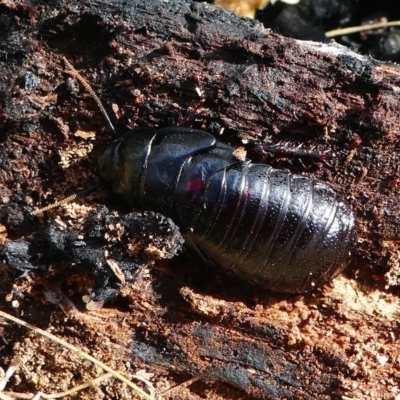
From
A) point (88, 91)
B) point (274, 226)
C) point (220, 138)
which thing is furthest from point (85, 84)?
point (274, 226)

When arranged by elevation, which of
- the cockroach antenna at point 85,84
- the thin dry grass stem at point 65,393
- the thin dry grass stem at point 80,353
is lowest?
the thin dry grass stem at point 65,393

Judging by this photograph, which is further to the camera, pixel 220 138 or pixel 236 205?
pixel 220 138

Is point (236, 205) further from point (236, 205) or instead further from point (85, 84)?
point (85, 84)

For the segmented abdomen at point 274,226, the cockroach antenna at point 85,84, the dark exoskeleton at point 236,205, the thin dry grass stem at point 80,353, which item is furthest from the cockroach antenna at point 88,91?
the segmented abdomen at point 274,226

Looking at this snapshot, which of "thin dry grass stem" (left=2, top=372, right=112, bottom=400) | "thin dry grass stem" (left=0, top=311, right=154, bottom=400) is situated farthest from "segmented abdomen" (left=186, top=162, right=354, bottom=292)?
"thin dry grass stem" (left=2, top=372, right=112, bottom=400)

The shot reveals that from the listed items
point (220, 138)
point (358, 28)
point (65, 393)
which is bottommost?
point (65, 393)

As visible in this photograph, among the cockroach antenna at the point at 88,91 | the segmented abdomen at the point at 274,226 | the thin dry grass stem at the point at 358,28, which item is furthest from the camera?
the thin dry grass stem at the point at 358,28

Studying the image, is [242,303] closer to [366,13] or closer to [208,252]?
[208,252]

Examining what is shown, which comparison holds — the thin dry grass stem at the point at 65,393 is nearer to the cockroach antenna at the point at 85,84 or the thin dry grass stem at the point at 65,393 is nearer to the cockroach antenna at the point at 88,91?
the cockroach antenna at the point at 88,91

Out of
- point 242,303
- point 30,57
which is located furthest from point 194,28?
point 242,303

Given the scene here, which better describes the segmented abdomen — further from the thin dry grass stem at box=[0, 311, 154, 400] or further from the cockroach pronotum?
the thin dry grass stem at box=[0, 311, 154, 400]
